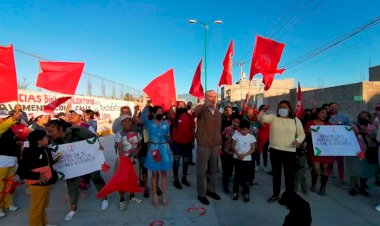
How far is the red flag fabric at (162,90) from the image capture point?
5934 millimetres

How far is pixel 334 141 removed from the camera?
5746 mm

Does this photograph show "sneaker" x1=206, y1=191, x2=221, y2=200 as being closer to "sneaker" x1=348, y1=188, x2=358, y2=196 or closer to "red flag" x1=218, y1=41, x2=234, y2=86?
"sneaker" x1=348, y1=188, x2=358, y2=196

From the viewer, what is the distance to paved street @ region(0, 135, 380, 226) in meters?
4.54

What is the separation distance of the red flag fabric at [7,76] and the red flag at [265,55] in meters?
4.62

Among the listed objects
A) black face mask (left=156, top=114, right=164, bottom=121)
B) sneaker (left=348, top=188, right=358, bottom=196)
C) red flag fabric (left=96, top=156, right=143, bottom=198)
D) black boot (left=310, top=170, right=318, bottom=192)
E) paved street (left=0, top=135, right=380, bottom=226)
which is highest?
black face mask (left=156, top=114, right=164, bottom=121)

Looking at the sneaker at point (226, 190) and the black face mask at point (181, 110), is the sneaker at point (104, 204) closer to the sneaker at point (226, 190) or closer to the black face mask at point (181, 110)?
the sneaker at point (226, 190)

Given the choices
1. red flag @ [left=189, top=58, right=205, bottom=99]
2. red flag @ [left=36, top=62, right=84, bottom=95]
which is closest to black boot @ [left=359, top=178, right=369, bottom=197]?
red flag @ [left=189, top=58, right=205, bottom=99]

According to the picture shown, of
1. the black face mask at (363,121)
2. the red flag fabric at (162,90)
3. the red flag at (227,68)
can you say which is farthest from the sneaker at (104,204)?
the black face mask at (363,121)

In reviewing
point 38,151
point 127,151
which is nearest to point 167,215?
point 127,151

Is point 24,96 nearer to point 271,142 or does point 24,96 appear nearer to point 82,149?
point 82,149

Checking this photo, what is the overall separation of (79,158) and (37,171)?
1013mm

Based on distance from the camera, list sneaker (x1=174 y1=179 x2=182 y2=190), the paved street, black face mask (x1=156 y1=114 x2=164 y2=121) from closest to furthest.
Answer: the paved street, black face mask (x1=156 y1=114 x2=164 y2=121), sneaker (x1=174 y1=179 x2=182 y2=190)

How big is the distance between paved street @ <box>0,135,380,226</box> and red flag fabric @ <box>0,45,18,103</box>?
196cm

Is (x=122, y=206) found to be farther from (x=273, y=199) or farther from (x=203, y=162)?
(x=273, y=199)
